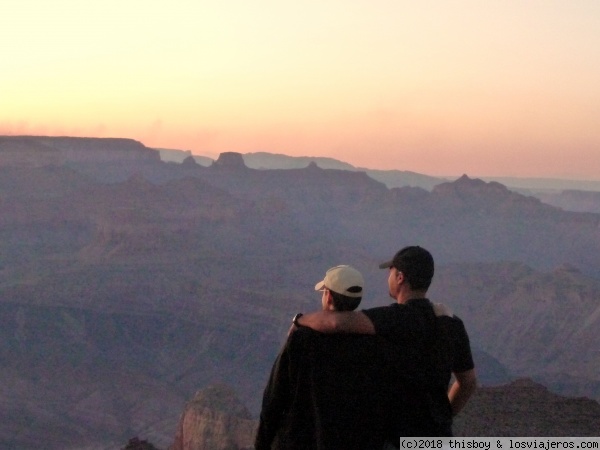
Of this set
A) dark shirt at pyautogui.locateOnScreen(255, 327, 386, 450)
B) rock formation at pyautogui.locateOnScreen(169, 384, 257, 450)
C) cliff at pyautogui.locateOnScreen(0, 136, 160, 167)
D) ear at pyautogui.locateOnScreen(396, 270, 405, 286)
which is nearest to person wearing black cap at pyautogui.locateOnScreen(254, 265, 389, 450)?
dark shirt at pyautogui.locateOnScreen(255, 327, 386, 450)

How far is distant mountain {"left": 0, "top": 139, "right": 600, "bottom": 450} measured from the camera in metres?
66.4

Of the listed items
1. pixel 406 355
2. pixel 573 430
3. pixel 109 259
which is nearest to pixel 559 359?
pixel 109 259

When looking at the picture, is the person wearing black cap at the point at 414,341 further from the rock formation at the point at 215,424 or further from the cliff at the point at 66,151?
the cliff at the point at 66,151

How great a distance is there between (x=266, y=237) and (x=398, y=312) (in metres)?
112

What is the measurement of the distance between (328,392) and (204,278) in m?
89.9

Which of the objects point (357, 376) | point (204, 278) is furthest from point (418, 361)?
point (204, 278)

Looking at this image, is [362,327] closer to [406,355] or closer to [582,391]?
[406,355]

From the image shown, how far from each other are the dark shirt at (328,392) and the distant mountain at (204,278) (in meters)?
48.2

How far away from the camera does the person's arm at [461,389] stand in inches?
223

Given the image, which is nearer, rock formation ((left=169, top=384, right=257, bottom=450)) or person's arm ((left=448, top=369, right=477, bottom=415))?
person's arm ((left=448, top=369, right=477, bottom=415))

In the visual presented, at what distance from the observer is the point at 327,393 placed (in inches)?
208

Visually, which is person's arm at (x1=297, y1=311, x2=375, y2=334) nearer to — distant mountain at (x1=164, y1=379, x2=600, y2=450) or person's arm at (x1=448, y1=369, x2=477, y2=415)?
person's arm at (x1=448, y1=369, x2=477, y2=415)

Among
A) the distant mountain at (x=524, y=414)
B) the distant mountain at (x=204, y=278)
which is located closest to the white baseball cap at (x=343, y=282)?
the distant mountain at (x=524, y=414)

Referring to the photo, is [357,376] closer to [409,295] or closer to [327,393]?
[327,393]
